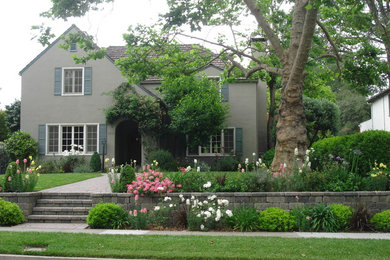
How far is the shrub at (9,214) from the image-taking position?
9.23 m

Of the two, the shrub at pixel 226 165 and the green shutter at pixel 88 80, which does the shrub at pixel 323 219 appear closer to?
the shrub at pixel 226 165

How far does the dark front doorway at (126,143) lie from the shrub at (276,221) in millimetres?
12711

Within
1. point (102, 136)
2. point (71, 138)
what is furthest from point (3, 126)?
point (102, 136)

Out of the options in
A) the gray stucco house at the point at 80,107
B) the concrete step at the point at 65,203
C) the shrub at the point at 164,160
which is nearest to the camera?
the concrete step at the point at 65,203

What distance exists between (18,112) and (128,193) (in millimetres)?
15751

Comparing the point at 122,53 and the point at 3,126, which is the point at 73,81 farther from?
the point at 3,126

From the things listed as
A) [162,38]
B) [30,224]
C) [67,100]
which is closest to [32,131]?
[67,100]

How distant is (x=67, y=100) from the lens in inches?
797

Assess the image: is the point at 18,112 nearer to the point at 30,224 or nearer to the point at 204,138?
the point at 204,138

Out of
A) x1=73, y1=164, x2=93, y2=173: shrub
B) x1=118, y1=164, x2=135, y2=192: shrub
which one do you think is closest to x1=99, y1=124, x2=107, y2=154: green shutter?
x1=73, y1=164, x2=93, y2=173: shrub

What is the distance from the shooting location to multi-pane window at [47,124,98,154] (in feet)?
65.8

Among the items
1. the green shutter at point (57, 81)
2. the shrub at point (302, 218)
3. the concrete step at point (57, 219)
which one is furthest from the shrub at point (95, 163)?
the shrub at point (302, 218)

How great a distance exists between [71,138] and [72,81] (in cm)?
303

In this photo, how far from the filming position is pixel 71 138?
20.3 meters
